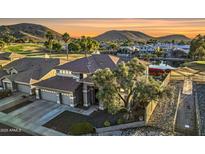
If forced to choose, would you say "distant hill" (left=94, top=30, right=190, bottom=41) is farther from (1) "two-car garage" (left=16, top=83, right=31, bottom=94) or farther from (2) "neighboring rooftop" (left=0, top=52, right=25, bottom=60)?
(2) "neighboring rooftop" (left=0, top=52, right=25, bottom=60)

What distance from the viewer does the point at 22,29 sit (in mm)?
13617

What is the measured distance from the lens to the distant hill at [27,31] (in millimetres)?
13125

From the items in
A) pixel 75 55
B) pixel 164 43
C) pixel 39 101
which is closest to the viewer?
pixel 164 43

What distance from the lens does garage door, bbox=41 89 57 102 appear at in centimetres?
1709

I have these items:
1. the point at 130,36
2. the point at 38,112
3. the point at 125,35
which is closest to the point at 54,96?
the point at 38,112

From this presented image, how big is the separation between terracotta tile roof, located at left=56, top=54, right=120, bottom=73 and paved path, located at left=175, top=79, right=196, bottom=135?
602 centimetres

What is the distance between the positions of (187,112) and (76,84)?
335 inches

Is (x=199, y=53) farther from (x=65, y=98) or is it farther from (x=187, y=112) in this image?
(x=65, y=98)

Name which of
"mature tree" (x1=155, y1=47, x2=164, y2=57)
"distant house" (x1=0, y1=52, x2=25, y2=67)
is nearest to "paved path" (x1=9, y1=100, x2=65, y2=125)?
"distant house" (x1=0, y1=52, x2=25, y2=67)
